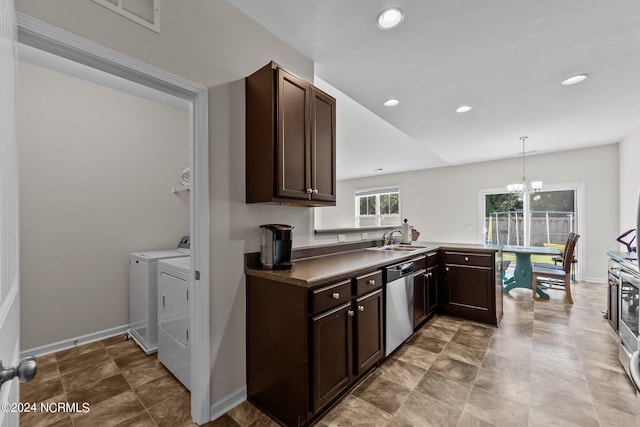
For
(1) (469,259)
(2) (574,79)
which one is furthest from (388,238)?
(2) (574,79)

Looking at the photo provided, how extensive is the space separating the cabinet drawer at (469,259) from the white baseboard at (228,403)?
104 inches

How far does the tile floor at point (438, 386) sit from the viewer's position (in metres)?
1.66

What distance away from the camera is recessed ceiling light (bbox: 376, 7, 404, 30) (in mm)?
1811

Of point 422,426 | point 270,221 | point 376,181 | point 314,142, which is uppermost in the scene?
point 376,181

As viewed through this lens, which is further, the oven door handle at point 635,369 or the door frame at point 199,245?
the door frame at point 199,245

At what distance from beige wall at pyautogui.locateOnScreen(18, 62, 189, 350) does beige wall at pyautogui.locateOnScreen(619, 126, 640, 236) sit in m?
6.54

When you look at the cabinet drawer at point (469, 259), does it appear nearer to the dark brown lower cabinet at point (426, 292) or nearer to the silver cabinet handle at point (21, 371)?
the dark brown lower cabinet at point (426, 292)

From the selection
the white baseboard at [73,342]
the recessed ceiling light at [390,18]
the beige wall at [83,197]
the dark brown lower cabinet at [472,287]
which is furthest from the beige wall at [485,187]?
the white baseboard at [73,342]

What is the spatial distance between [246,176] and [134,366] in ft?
6.08

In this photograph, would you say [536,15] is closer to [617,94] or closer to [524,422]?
[617,94]

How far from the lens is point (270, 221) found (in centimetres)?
206

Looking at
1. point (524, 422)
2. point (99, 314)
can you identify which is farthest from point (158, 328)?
point (524, 422)

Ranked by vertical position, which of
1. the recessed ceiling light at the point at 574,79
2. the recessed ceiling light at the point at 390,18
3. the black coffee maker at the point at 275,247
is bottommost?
the black coffee maker at the point at 275,247

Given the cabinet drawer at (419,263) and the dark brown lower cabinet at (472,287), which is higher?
the cabinet drawer at (419,263)
